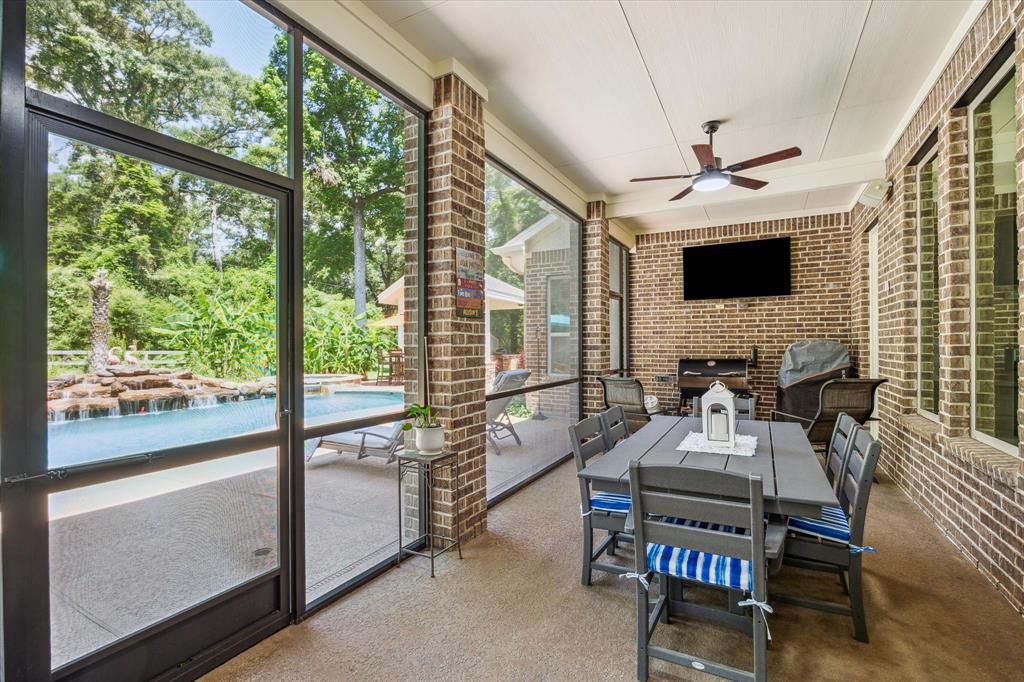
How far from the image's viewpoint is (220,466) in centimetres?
204

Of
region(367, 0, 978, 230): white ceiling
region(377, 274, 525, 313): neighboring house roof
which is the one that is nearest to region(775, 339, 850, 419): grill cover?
region(367, 0, 978, 230): white ceiling

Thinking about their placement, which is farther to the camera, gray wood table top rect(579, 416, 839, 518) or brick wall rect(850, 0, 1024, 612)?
brick wall rect(850, 0, 1024, 612)

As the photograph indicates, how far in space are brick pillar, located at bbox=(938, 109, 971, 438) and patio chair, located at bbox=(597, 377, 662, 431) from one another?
2.26m

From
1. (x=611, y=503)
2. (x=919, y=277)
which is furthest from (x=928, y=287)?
(x=611, y=503)

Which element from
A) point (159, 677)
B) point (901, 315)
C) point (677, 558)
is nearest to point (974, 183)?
point (901, 315)

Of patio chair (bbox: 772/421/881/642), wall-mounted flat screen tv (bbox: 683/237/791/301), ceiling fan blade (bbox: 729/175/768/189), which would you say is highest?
ceiling fan blade (bbox: 729/175/768/189)

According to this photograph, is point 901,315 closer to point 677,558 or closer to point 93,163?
point 677,558

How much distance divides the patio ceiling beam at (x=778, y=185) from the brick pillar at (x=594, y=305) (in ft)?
1.06

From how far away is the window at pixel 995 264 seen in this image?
8.63 ft

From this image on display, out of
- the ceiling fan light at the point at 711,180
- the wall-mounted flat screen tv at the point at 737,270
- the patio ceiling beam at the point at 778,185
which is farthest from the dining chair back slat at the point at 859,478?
the wall-mounted flat screen tv at the point at 737,270

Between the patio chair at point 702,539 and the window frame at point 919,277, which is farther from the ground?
the window frame at point 919,277

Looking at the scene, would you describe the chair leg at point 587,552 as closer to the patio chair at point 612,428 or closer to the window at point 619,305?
the patio chair at point 612,428

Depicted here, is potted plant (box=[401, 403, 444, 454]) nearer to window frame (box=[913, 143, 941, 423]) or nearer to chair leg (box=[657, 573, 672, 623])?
chair leg (box=[657, 573, 672, 623])

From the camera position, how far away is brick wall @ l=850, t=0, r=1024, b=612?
8.05 feet
